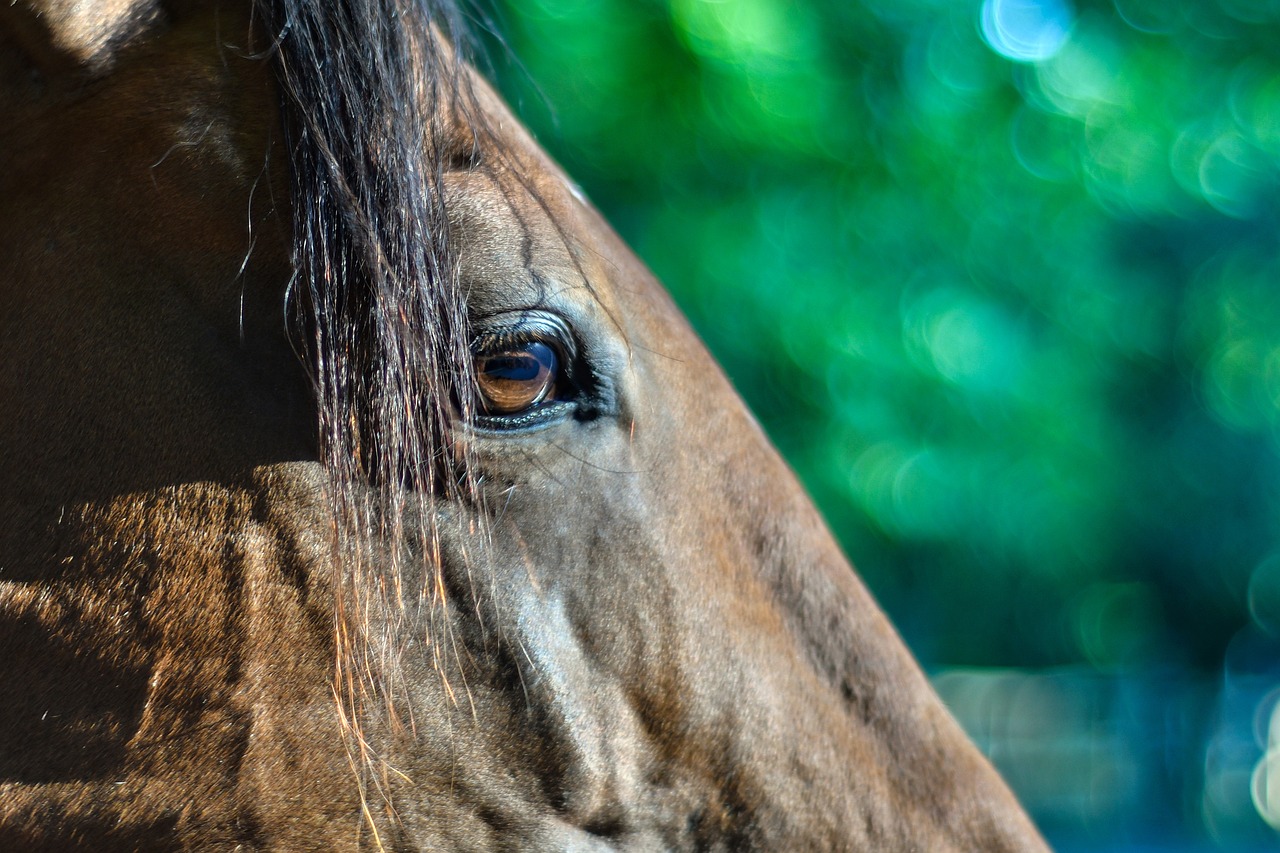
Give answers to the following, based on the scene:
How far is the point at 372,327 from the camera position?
116 centimetres

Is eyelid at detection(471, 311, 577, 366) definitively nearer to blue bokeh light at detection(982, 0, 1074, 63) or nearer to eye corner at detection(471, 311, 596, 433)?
eye corner at detection(471, 311, 596, 433)

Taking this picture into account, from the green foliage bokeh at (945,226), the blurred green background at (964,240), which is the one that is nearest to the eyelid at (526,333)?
the blurred green background at (964,240)

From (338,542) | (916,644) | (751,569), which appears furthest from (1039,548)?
(338,542)

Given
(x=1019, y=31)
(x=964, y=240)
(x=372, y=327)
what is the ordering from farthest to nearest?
(x=964, y=240)
(x=1019, y=31)
(x=372, y=327)

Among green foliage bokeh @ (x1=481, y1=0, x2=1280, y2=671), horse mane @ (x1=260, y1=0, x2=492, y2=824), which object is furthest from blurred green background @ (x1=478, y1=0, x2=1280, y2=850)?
horse mane @ (x1=260, y1=0, x2=492, y2=824)

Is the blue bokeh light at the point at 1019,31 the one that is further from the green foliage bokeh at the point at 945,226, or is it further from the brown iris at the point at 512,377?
the brown iris at the point at 512,377

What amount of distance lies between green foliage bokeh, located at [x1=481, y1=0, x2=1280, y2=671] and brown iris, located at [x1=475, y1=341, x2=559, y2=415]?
3.85m

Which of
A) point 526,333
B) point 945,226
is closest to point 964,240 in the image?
point 945,226

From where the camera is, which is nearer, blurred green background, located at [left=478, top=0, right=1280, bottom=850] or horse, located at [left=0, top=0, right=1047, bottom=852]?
horse, located at [left=0, top=0, right=1047, bottom=852]

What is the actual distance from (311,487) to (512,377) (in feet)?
0.84

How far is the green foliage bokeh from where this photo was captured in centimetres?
524

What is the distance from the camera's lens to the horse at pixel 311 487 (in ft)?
3.76

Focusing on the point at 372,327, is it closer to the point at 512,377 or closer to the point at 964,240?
the point at 512,377

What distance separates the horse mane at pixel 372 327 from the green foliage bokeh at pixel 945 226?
3.78m
